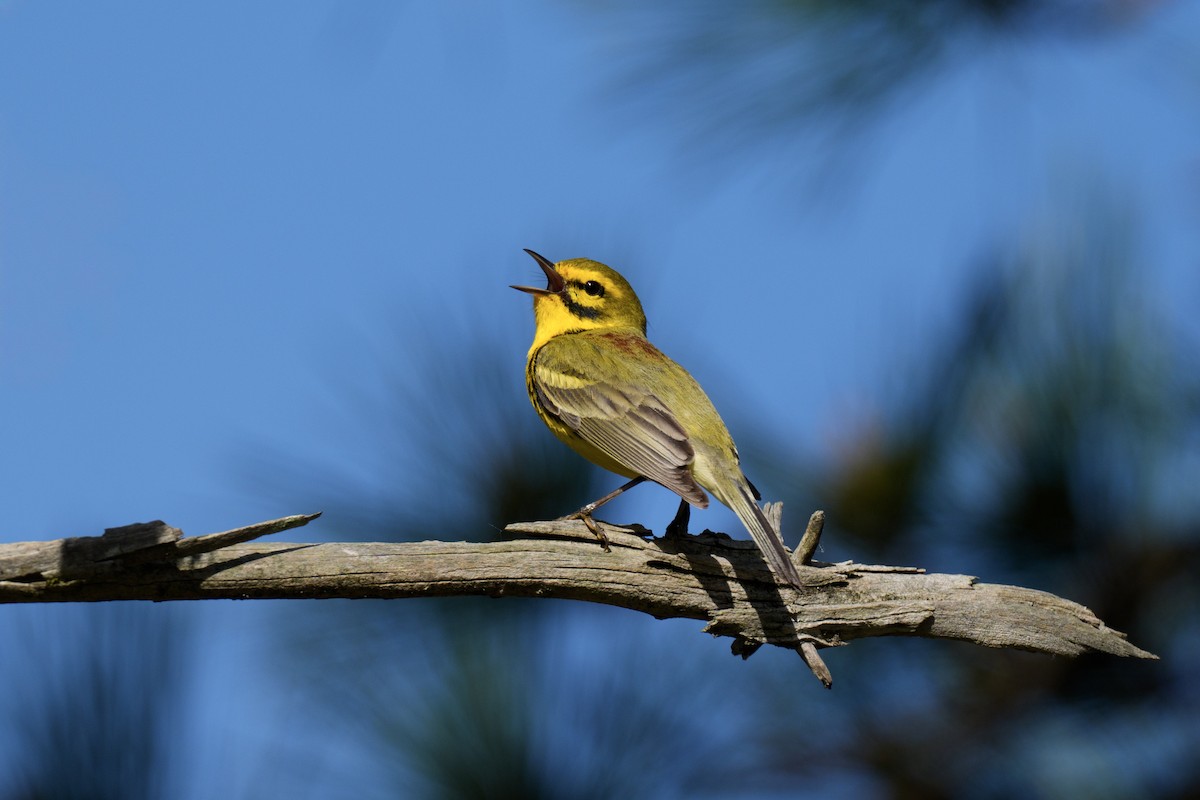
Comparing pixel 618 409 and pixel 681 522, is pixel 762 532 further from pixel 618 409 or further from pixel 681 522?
pixel 618 409

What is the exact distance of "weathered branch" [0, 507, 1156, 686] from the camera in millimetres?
4719

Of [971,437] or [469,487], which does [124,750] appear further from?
[971,437]

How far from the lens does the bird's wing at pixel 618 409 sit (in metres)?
5.96

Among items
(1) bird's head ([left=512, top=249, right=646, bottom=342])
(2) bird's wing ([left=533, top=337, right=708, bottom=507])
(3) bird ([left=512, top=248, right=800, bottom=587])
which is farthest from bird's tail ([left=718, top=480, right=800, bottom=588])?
(1) bird's head ([left=512, top=249, right=646, bottom=342])

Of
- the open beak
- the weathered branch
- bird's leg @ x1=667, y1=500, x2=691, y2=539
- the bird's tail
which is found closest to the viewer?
the weathered branch

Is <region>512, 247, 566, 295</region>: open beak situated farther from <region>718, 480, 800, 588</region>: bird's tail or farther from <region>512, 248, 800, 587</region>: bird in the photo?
<region>718, 480, 800, 588</region>: bird's tail

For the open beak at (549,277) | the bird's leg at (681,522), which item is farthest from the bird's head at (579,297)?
the bird's leg at (681,522)

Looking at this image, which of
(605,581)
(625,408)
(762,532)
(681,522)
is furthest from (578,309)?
(605,581)

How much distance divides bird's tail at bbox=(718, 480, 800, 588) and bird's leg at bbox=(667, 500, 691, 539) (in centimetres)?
16

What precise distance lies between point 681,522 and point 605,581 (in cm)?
72

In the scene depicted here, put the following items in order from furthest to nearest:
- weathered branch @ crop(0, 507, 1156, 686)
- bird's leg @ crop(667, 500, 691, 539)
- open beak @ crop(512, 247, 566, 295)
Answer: open beak @ crop(512, 247, 566, 295), bird's leg @ crop(667, 500, 691, 539), weathered branch @ crop(0, 507, 1156, 686)

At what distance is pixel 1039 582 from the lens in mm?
6480

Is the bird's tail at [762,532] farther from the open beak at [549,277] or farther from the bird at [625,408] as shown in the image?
the open beak at [549,277]

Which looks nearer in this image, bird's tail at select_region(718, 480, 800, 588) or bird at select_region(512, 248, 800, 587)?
bird's tail at select_region(718, 480, 800, 588)
